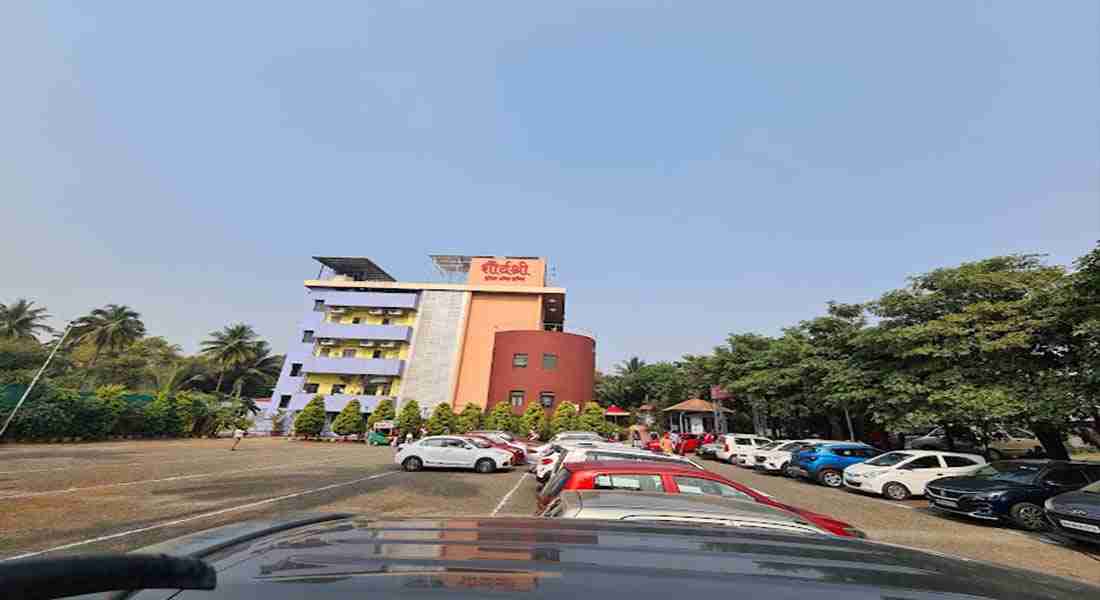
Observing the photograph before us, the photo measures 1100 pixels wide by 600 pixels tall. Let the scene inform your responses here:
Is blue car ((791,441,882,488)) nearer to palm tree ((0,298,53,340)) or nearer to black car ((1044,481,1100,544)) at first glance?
black car ((1044,481,1100,544))

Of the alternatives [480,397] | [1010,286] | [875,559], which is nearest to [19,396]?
[480,397]

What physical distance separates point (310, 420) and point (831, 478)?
111 feet

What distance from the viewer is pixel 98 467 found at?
46.4 ft

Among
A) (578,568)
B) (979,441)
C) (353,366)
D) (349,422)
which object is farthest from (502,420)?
(578,568)

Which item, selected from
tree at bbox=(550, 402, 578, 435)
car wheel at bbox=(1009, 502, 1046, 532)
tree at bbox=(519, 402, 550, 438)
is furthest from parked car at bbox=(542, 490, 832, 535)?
tree at bbox=(519, 402, 550, 438)

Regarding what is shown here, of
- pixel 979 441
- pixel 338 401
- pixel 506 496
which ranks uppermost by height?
pixel 338 401

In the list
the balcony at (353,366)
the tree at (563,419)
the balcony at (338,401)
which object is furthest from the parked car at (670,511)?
the balcony at (353,366)

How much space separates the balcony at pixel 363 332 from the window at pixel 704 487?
39.0 metres

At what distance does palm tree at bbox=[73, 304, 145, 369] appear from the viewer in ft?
143

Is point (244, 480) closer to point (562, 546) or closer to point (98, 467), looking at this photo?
point (98, 467)

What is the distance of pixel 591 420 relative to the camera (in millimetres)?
33781

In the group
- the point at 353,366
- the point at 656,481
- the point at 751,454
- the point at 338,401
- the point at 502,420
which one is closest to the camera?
the point at 656,481

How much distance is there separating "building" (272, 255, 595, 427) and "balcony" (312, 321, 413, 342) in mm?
90

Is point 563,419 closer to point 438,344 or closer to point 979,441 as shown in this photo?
point 438,344
